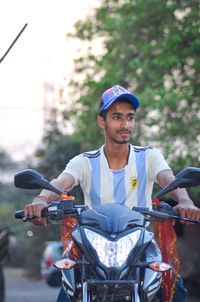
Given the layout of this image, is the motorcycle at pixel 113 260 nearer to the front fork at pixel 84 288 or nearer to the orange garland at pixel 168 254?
the front fork at pixel 84 288

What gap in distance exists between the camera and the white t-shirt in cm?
339

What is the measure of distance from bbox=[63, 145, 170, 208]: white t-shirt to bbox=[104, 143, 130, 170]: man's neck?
31 millimetres

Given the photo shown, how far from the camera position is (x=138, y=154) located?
11.7 ft

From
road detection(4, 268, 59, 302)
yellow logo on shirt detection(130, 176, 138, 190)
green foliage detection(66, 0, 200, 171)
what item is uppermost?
green foliage detection(66, 0, 200, 171)

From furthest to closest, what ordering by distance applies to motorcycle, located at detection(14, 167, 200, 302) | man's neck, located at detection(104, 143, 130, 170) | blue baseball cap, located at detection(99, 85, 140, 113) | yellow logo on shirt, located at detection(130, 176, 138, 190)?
man's neck, located at detection(104, 143, 130, 170)
yellow logo on shirt, located at detection(130, 176, 138, 190)
blue baseball cap, located at detection(99, 85, 140, 113)
motorcycle, located at detection(14, 167, 200, 302)

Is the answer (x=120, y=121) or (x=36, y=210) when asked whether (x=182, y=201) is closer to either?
(x=120, y=121)

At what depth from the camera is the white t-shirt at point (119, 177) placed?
3.39 metres

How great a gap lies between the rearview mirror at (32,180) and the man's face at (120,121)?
0.63m

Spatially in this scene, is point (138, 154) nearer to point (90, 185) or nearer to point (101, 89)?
point (90, 185)

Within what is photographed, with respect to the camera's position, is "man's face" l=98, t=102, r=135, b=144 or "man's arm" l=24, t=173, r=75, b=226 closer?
"man's arm" l=24, t=173, r=75, b=226

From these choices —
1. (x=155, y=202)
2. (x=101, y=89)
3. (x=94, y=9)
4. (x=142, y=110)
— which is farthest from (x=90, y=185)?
(x=94, y=9)

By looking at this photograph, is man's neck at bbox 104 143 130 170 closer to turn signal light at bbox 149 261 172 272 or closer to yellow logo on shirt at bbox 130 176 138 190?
yellow logo on shirt at bbox 130 176 138 190

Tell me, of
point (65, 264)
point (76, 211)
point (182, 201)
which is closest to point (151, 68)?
point (182, 201)

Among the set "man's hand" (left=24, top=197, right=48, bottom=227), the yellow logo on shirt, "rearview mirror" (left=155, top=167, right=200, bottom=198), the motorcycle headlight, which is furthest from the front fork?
the yellow logo on shirt
